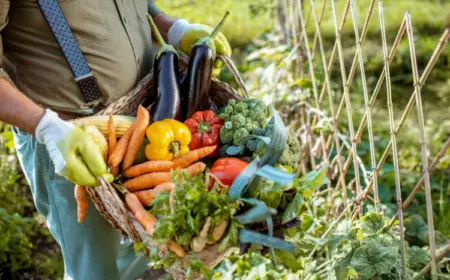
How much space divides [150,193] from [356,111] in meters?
2.53

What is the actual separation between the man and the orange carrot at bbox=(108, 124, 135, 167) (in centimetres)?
14

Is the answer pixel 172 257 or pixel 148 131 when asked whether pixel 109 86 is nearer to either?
pixel 148 131

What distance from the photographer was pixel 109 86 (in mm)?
2131

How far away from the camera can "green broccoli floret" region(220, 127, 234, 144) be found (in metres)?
2.03

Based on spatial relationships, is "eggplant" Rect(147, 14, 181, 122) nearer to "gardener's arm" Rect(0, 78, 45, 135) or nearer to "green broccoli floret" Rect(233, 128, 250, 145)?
"green broccoli floret" Rect(233, 128, 250, 145)

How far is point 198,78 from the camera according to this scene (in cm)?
216

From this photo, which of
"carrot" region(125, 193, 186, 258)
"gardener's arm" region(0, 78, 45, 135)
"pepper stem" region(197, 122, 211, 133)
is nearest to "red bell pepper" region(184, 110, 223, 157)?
"pepper stem" region(197, 122, 211, 133)

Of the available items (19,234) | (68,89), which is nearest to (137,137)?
(68,89)

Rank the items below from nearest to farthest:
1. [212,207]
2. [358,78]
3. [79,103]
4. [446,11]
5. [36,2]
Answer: [212,207] → [36,2] → [79,103] → [358,78] → [446,11]

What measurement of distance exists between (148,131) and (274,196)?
488mm

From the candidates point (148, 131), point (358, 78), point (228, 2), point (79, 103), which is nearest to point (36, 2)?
point (79, 103)

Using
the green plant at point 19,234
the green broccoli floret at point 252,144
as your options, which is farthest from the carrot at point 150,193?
the green plant at point 19,234

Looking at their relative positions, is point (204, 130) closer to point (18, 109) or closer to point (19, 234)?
point (18, 109)

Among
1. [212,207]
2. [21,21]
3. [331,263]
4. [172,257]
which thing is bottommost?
[331,263]
